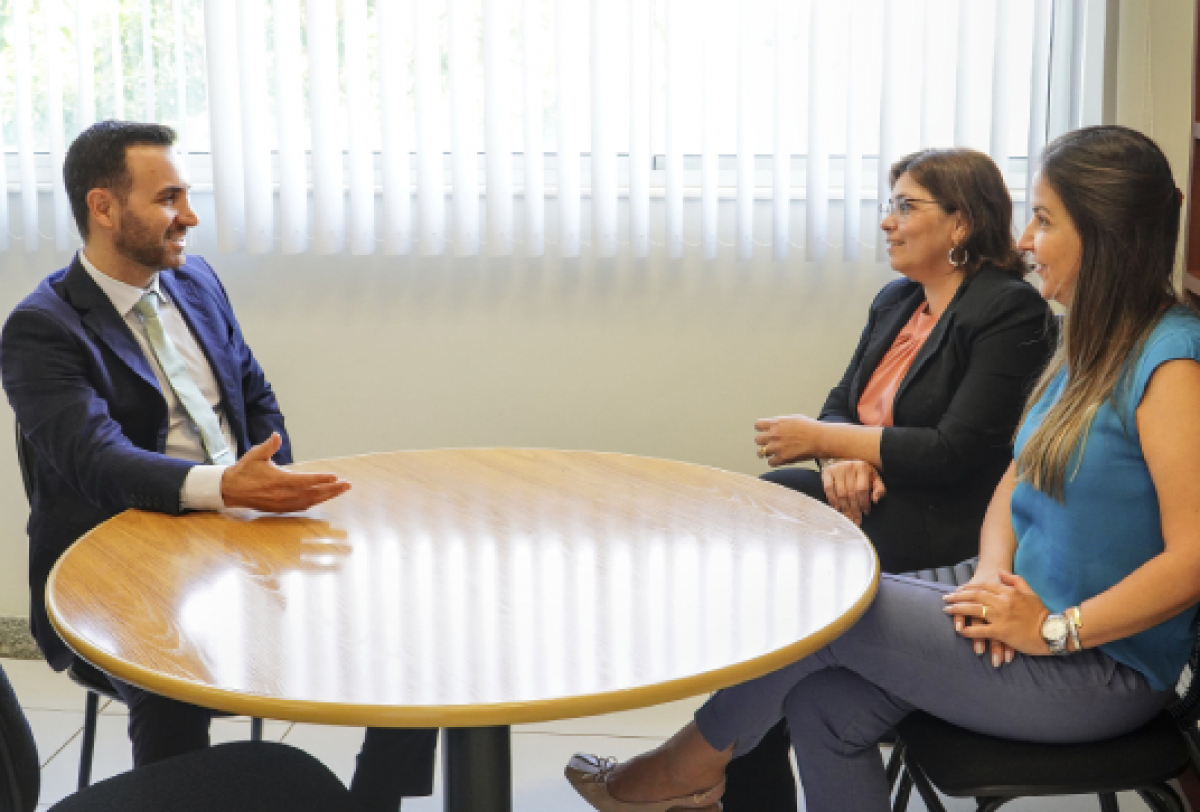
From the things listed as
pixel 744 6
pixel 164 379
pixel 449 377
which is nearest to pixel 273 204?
pixel 449 377

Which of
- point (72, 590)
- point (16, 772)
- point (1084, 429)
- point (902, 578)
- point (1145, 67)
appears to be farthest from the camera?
point (1145, 67)

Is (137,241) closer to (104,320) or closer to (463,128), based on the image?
(104,320)

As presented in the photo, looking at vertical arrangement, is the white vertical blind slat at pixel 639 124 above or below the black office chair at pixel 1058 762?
above

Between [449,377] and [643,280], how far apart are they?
56cm

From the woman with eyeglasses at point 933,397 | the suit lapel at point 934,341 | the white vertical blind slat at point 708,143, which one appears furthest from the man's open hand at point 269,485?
the white vertical blind slat at point 708,143

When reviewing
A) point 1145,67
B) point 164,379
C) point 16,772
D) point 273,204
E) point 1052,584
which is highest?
point 1145,67

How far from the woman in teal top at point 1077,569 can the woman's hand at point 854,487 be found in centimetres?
51

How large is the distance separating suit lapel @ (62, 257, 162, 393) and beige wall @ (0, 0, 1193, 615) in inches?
38.5

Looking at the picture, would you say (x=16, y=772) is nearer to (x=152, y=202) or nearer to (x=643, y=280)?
(x=152, y=202)

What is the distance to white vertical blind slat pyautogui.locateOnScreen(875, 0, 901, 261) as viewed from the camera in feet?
9.70

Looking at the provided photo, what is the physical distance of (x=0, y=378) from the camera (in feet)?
7.68

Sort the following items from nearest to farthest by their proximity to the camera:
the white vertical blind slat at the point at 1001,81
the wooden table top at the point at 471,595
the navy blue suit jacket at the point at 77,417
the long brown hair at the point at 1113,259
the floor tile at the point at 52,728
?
1. the wooden table top at the point at 471,595
2. the long brown hair at the point at 1113,259
3. the navy blue suit jacket at the point at 77,417
4. the floor tile at the point at 52,728
5. the white vertical blind slat at the point at 1001,81

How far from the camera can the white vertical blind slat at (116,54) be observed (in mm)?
3121

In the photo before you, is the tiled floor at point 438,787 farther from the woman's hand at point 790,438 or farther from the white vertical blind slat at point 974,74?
the white vertical blind slat at point 974,74
